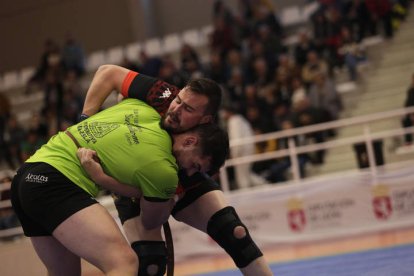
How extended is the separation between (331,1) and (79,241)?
11.6 m

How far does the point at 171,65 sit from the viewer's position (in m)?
15.3

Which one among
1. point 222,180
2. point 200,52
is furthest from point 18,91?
point 222,180

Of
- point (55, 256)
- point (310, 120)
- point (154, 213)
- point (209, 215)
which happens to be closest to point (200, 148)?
point (154, 213)

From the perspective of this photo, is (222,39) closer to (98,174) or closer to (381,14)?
(381,14)

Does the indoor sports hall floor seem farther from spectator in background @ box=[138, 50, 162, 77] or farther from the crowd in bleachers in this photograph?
spectator in background @ box=[138, 50, 162, 77]

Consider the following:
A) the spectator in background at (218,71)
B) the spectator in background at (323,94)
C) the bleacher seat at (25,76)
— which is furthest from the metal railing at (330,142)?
the bleacher seat at (25,76)

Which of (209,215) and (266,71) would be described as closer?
(209,215)

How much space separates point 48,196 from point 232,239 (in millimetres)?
1223

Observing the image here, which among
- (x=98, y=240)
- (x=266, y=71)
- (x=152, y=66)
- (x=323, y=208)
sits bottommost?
(x=323, y=208)

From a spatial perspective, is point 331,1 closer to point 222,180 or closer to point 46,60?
point 222,180

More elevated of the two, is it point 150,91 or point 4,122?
point 150,91

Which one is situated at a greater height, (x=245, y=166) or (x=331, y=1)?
(x=331, y=1)

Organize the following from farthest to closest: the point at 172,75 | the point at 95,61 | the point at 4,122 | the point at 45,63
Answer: the point at 95,61, the point at 45,63, the point at 4,122, the point at 172,75

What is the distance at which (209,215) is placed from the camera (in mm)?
4832
